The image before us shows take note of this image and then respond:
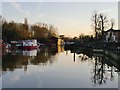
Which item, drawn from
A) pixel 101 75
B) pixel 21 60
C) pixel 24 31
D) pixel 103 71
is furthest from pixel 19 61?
pixel 24 31

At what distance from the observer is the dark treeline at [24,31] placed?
192 ft

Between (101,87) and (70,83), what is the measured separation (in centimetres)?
149

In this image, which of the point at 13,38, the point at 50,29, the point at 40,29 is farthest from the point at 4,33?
the point at 50,29

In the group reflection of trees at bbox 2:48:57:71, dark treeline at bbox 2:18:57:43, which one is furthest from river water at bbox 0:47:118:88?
dark treeline at bbox 2:18:57:43

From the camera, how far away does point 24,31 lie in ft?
226

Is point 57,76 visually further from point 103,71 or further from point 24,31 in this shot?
point 24,31

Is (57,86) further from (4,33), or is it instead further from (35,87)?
(4,33)

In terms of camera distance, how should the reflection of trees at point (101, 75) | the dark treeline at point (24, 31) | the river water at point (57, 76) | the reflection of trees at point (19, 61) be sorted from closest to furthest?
the river water at point (57, 76)
the reflection of trees at point (101, 75)
the reflection of trees at point (19, 61)
the dark treeline at point (24, 31)

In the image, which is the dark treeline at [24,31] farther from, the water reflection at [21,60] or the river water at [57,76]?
the river water at [57,76]

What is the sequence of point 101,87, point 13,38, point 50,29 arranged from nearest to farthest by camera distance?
point 101,87 < point 13,38 < point 50,29

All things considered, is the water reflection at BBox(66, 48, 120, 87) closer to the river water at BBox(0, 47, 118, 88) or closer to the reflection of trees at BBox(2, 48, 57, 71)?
the river water at BBox(0, 47, 118, 88)

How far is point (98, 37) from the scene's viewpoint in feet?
165

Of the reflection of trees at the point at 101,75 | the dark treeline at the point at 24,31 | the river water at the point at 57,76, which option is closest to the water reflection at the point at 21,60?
the river water at the point at 57,76

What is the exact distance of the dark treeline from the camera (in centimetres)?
5845
